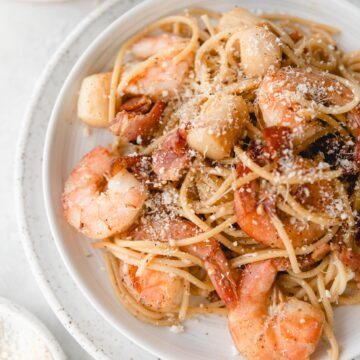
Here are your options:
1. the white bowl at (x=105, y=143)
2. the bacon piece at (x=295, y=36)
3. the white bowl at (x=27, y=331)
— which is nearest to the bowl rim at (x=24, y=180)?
the white bowl at (x=27, y=331)

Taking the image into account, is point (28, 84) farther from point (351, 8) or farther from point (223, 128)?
point (351, 8)

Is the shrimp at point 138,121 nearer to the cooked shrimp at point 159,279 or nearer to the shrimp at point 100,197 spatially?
the shrimp at point 100,197

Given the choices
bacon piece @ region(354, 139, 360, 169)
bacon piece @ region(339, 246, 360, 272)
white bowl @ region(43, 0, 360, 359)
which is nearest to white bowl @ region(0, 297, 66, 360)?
white bowl @ region(43, 0, 360, 359)

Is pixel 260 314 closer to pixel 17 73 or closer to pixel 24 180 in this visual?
pixel 24 180

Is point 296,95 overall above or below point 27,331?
above

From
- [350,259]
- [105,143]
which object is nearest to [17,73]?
[105,143]

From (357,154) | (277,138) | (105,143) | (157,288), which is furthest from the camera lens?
(105,143)
